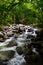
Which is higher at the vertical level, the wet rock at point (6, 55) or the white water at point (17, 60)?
the wet rock at point (6, 55)

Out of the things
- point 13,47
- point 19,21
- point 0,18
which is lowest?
point 19,21

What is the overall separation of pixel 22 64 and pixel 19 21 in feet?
65.9

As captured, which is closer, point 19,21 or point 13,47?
point 13,47

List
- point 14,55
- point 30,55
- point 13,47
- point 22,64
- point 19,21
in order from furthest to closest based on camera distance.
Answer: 1. point 19,21
2. point 13,47
3. point 14,55
4. point 30,55
5. point 22,64

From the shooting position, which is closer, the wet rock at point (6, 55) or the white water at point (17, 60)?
the white water at point (17, 60)

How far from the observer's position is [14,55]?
23.3 feet

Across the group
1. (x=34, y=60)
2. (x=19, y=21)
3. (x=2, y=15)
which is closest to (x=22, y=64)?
(x=34, y=60)

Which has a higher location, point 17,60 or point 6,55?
point 6,55

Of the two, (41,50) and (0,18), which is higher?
(0,18)

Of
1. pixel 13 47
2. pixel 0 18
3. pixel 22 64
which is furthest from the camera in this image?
pixel 13 47

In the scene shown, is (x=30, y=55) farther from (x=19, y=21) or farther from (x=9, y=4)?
(x=19, y=21)

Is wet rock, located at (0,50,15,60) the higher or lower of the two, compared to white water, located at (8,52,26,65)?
higher

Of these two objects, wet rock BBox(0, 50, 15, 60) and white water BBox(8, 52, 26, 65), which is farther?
wet rock BBox(0, 50, 15, 60)

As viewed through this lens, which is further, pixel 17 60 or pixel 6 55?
pixel 6 55
